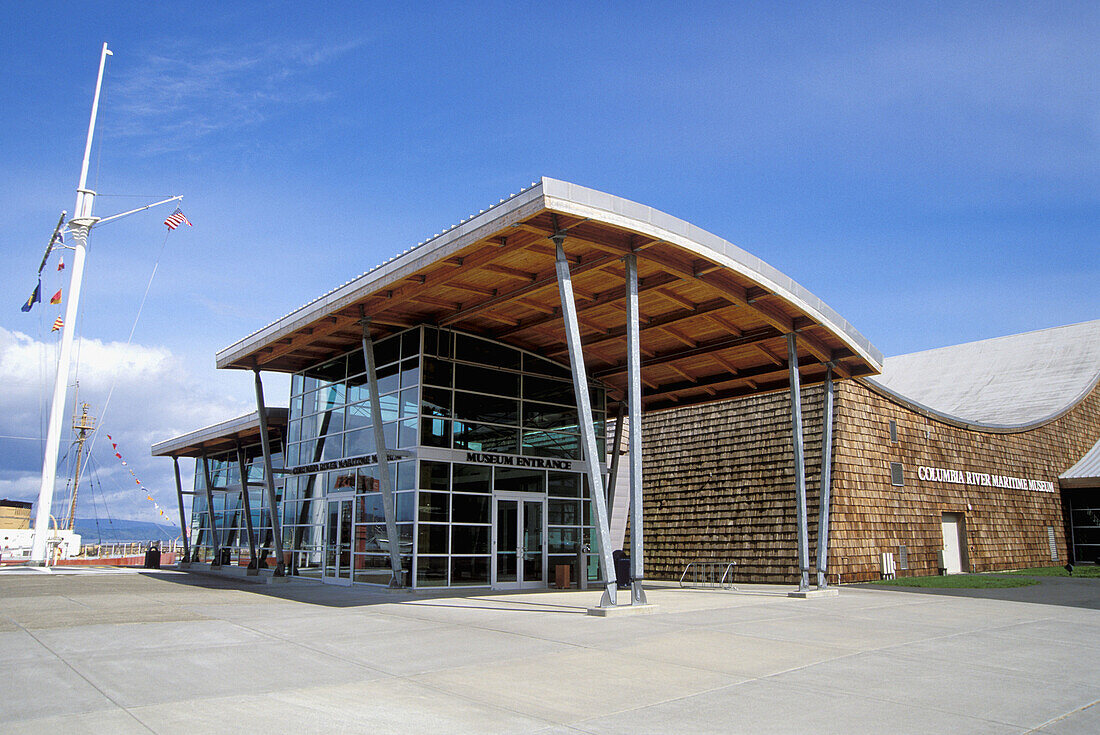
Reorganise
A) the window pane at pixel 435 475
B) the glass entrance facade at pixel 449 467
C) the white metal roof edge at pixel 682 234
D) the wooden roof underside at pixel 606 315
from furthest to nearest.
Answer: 1. the glass entrance facade at pixel 449 467
2. the window pane at pixel 435 475
3. the wooden roof underside at pixel 606 315
4. the white metal roof edge at pixel 682 234

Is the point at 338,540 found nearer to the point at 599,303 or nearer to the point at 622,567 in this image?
the point at 622,567

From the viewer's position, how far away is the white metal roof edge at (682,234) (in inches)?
451

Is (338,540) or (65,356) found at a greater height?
(65,356)

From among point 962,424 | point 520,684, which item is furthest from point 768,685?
point 962,424

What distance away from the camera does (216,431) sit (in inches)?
1099

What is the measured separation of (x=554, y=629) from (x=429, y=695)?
426 centimetres

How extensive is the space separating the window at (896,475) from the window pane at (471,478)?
13.3 metres

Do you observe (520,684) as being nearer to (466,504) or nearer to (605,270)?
(605,270)

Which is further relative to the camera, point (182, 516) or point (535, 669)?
point (182, 516)

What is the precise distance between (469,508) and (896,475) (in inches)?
560

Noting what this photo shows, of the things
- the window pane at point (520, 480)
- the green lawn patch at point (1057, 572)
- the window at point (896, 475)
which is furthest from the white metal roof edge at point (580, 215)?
the green lawn patch at point (1057, 572)

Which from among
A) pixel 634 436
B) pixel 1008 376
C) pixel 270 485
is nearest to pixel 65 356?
pixel 270 485

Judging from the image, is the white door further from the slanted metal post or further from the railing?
the slanted metal post

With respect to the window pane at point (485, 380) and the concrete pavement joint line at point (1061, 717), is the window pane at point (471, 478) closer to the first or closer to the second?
the window pane at point (485, 380)
